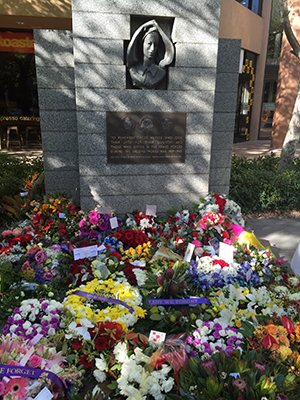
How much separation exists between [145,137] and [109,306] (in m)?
2.48

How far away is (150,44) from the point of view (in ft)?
14.4

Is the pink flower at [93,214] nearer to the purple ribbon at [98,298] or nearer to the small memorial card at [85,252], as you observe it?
the small memorial card at [85,252]

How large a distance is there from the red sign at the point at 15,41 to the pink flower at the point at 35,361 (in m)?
11.6

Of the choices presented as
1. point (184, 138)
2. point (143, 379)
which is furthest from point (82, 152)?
point (143, 379)

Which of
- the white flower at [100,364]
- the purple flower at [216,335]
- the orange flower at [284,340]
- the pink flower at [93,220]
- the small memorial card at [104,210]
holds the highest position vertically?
the small memorial card at [104,210]

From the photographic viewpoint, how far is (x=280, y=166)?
7617 millimetres

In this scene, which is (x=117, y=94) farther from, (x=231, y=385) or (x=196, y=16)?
(x=231, y=385)

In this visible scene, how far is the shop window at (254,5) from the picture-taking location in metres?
13.9

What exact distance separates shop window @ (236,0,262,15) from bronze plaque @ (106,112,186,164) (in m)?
11.6

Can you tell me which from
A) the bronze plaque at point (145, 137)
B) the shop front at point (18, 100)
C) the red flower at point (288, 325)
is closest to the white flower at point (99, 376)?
the red flower at point (288, 325)

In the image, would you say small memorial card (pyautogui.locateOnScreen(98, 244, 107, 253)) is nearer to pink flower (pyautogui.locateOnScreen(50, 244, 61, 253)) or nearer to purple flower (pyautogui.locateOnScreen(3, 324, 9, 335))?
pink flower (pyautogui.locateOnScreen(50, 244, 61, 253))

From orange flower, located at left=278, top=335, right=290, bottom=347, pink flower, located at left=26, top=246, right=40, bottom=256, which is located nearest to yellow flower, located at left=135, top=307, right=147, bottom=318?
orange flower, located at left=278, top=335, right=290, bottom=347

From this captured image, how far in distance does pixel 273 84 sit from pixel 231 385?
1758 cm

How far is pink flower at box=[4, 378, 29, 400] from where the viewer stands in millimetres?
2025
